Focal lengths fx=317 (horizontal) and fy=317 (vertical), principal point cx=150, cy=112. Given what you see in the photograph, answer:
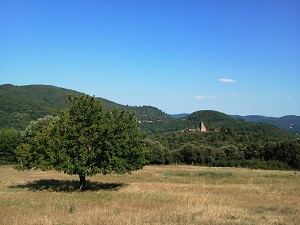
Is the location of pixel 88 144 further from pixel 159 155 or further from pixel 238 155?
pixel 238 155

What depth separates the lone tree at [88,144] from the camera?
28.0 m

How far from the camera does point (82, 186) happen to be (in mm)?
30844

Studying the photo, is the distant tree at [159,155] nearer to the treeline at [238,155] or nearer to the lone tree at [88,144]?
the treeline at [238,155]

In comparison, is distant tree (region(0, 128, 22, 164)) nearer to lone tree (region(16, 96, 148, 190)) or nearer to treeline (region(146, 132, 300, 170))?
treeline (region(146, 132, 300, 170))

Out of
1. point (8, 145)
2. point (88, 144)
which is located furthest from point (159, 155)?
point (88, 144)

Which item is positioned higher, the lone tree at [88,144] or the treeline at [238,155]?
the lone tree at [88,144]

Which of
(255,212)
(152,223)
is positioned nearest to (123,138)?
(255,212)

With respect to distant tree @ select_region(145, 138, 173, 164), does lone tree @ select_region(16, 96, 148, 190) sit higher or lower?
higher

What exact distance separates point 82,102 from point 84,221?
18492mm

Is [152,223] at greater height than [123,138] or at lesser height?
lesser

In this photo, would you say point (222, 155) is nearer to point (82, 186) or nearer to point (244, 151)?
Answer: point (244, 151)

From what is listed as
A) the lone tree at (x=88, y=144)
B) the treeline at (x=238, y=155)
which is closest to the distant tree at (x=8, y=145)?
the treeline at (x=238, y=155)

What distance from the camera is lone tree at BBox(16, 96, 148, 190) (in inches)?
1101

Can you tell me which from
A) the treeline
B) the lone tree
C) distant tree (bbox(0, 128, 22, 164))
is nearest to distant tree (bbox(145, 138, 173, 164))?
the treeline
